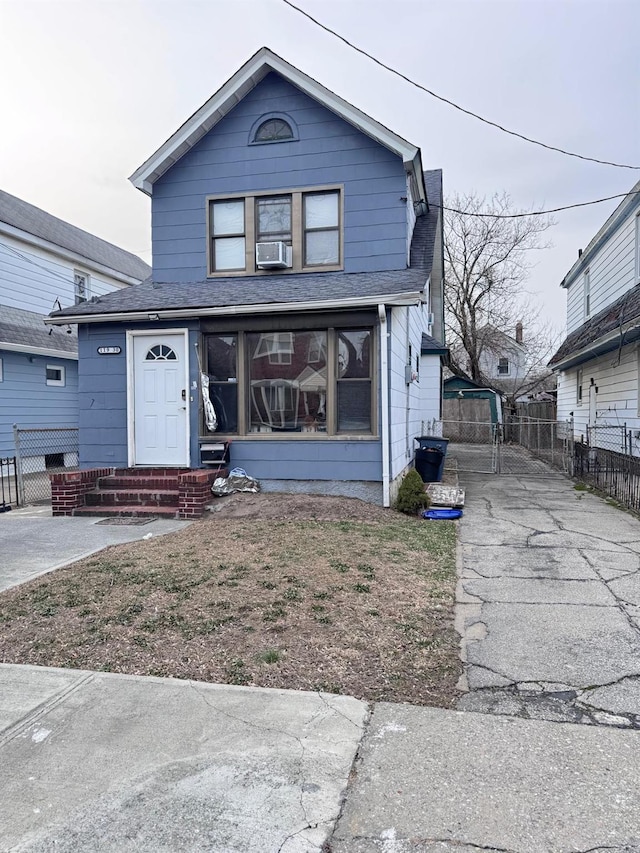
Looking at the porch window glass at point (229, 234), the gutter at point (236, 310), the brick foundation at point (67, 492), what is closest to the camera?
the gutter at point (236, 310)

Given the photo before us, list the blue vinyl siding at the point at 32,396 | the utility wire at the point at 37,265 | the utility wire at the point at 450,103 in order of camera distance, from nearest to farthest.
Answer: the utility wire at the point at 450,103 → the blue vinyl siding at the point at 32,396 → the utility wire at the point at 37,265

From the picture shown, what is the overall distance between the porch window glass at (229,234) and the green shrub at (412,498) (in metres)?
4.66

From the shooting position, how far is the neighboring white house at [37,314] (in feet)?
42.8

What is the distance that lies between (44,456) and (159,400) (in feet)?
21.0

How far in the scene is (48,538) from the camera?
6.95 meters

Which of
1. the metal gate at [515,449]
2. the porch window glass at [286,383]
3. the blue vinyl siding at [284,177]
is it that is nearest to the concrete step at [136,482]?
the porch window glass at [286,383]

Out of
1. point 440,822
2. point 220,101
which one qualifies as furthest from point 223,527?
point 220,101

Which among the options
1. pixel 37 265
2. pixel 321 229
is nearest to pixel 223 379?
pixel 321 229

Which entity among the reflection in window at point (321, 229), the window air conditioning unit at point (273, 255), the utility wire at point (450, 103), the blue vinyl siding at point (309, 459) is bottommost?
the blue vinyl siding at point (309, 459)

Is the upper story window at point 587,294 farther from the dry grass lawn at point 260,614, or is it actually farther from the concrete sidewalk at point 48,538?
the concrete sidewalk at point 48,538

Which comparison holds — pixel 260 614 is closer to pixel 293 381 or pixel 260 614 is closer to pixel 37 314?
pixel 293 381

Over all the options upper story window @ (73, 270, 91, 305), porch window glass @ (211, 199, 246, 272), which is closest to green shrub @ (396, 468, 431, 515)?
porch window glass @ (211, 199, 246, 272)

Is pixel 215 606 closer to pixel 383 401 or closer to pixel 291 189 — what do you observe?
pixel 383 401

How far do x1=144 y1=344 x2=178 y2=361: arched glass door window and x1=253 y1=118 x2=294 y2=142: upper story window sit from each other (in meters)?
3.85
